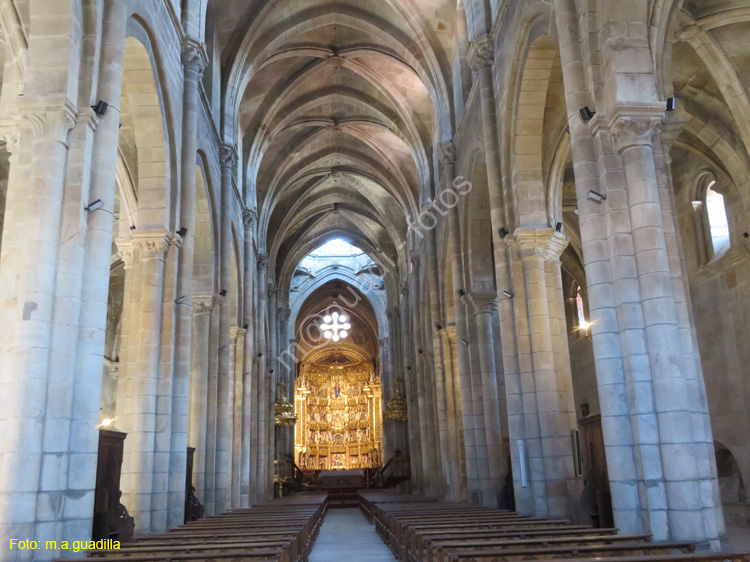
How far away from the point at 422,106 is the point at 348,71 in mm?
3435

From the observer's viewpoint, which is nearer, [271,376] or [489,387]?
[489,387]

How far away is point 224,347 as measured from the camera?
1975 centimetres

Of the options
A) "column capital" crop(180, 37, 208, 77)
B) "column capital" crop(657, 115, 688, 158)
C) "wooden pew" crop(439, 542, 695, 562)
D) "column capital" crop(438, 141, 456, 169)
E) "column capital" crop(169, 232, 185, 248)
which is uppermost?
"column capital" crop(438, 141, 456, 169)

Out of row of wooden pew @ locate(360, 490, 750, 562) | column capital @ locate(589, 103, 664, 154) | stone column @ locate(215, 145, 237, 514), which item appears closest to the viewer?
row of wooden pew @ locate(360, 490, 750, 562)

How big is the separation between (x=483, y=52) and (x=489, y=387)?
28.4 feet

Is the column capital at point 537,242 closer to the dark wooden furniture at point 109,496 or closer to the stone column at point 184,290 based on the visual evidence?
the stone column at point 184,290

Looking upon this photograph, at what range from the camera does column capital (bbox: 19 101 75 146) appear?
352 inches

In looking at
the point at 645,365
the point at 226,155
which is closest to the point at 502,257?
the point at 645,365

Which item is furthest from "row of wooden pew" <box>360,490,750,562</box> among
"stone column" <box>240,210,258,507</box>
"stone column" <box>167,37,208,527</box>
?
"stone column" <box>240,210,258,507</box>

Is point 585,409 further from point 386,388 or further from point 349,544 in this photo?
point 386,388

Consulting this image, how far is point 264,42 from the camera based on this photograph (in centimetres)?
2294

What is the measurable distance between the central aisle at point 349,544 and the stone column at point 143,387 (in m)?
3.48

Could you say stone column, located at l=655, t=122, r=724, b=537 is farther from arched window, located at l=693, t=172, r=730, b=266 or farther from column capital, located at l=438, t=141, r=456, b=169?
column capital, located at l=438, t=141, r=456, b=169

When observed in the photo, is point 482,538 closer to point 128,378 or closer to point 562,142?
point 128,378
